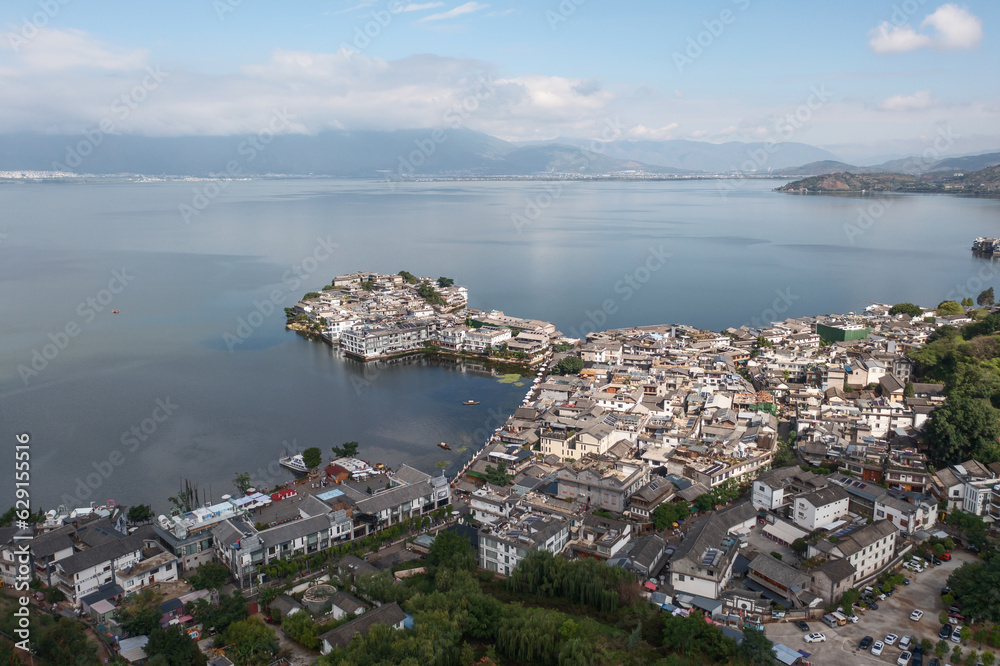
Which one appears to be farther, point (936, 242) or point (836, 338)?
point (936, 242)

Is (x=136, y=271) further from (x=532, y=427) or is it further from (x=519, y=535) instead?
(x=519, y=535)

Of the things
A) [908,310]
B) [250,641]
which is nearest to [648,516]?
[250,641]

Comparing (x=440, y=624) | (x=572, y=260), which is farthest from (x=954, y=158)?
(x=440, y=624)

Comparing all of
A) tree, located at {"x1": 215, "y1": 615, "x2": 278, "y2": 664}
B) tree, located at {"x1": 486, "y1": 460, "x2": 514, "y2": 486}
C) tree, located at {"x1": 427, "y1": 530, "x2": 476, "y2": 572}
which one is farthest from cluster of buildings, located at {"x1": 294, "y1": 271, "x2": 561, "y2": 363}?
tree, located at {"x1": 215, "y1": 615, "x2": 278, "y2": 664}

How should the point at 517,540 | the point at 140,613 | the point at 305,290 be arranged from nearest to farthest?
the point at 140,613 < the point at 517,540 < the point at 305,290

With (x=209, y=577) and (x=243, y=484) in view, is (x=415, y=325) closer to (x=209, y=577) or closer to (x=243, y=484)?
(x=243, y=484)

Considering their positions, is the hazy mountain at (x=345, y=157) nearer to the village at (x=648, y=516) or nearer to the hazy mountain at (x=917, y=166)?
the hazy mountain at (x=917, y=166)
